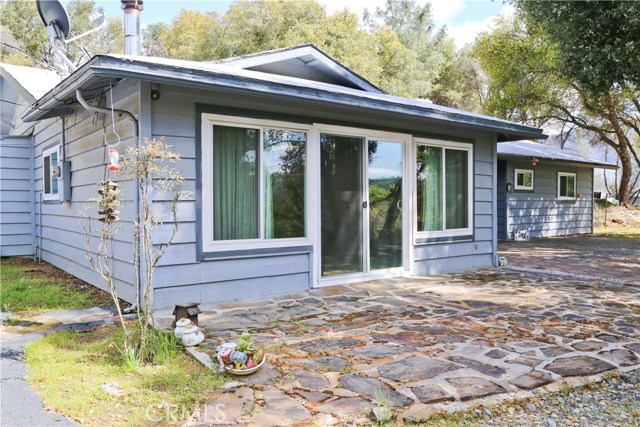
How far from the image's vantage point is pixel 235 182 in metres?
4.91

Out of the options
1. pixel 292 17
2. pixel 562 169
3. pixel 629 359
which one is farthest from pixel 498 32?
pixel 629 359

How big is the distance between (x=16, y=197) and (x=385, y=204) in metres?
6.93

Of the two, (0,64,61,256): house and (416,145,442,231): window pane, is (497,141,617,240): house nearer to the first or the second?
(416,145,442,231): window pane

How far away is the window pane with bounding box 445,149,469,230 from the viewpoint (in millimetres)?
6996

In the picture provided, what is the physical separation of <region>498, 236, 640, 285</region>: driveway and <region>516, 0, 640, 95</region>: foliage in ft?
9.92

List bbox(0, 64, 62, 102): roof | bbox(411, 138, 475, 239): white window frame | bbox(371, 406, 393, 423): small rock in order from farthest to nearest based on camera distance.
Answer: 1. bbox(0, 64, 62, 102): roof
2. bbox(411, 138, 475, 239): white window frame
3. bbox(371, 406, 393, 423): small rock

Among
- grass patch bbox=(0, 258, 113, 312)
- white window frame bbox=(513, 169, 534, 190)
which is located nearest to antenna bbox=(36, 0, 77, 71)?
grass patch bbox=(0, 258, 113, 312)

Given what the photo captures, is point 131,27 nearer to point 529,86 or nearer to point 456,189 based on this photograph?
point 456,189

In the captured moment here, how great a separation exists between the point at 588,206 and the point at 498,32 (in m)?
7.22

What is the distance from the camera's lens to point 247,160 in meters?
4.98

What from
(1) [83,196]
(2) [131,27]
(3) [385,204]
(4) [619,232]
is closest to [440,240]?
(3) [385,204]

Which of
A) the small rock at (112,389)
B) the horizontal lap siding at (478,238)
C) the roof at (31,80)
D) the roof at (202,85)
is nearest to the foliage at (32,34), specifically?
the roof at (31,80)

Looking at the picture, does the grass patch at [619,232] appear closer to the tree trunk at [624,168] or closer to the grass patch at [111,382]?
the tree trunk at [624,168]

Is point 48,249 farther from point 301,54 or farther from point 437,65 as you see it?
point 437,65
